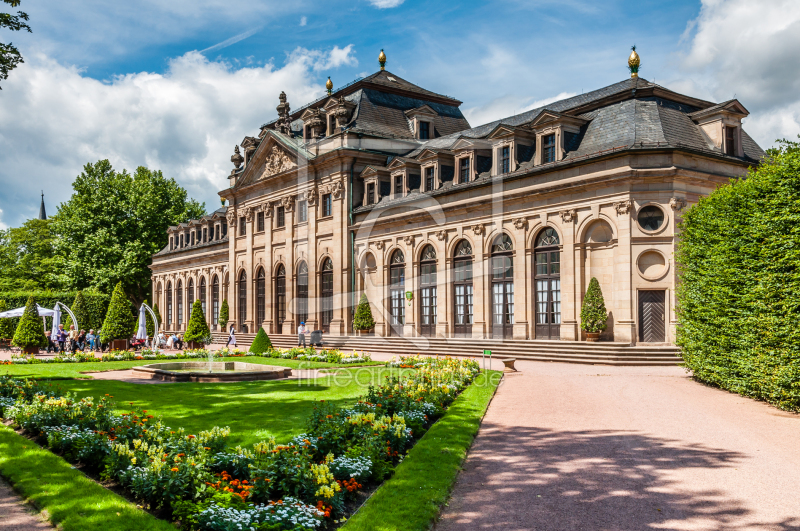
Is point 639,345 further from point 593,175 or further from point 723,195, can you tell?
point 723,195

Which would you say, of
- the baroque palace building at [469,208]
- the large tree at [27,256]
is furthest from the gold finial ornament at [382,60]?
the large tree at [27,256]

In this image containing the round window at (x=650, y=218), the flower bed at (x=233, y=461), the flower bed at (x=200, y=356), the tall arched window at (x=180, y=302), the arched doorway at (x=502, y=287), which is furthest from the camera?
the tall arched window at (x=180, y=302)

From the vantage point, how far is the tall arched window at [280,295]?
1956 inches

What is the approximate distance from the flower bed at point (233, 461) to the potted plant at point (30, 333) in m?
26.8

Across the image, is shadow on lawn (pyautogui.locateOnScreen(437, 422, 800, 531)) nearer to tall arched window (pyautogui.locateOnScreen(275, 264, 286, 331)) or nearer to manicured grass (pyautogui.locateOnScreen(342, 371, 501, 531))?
manicured grass (pyautogui.locateOnScreen(342, 371, 501, 531))

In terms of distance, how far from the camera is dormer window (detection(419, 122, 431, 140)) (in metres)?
45.1

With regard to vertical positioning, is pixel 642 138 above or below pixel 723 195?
above

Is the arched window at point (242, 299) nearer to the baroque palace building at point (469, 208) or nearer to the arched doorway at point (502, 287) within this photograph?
the baroque palace building at point (469, 208)

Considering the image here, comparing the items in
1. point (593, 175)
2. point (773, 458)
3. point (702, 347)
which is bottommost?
point (773, 458)

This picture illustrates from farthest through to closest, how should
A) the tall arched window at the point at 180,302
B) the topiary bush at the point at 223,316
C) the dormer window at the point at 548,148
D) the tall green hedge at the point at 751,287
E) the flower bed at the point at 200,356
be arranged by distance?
the tall arched window at the point at 180,302
the topiary bush at the point at 223,316
the dormer window at the point at 548,148
the flower bed at the point at 200,356
the tall green hedge at the point at 751,287

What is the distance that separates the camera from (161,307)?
70.4 m

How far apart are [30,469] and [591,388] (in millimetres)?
14111

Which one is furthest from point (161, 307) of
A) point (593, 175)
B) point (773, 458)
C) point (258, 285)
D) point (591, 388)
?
point (773, 458)

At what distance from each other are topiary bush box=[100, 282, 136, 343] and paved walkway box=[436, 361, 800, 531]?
2962 cm
